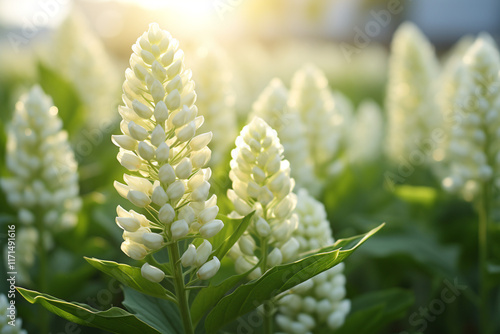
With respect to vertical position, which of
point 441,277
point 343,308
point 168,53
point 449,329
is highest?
point 168,53

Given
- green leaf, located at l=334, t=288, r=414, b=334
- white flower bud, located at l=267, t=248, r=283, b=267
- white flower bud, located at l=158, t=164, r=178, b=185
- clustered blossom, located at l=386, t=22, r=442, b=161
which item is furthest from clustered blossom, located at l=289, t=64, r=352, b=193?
white flower bud, located at l=158, t=164, r=178, b=185

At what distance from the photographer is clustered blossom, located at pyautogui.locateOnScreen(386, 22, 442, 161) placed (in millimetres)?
3506

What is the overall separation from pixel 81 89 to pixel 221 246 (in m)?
2.96

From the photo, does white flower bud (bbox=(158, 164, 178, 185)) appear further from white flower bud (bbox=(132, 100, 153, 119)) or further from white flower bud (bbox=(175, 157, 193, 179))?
white flower bud (bbox=(132, 100, 153, 119))

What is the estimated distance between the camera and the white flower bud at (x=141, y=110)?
4.04ft

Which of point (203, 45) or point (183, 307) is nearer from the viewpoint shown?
point (183, 307)

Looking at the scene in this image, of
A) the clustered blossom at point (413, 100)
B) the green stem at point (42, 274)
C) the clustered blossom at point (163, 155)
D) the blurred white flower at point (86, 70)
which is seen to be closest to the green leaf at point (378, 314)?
the clustered blossom at point (163, 155)

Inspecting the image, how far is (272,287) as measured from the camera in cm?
131

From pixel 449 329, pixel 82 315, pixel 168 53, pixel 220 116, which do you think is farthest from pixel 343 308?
pixel 220 116

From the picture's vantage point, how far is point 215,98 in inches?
114

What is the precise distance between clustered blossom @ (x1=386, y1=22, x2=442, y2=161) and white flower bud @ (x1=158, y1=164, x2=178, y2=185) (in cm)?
260

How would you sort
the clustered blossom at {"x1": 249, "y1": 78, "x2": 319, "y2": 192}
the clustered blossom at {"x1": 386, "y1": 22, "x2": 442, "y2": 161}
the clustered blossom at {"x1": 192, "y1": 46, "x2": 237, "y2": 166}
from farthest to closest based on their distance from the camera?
the clustered blossom at {"x1": 386, "y1": 22, "x2": 442, "y2": 161}
the clustered blossom at {"x1": 192, "y1": 46, "x2": 237, "y2": 166}
the clustered blossom at {"x1": 249, "y1": 78, "x2": 319, "y2": 192}

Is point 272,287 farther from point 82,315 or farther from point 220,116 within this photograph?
point 220,116

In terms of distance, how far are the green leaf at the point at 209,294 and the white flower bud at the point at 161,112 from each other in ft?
1.42
